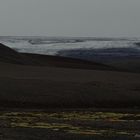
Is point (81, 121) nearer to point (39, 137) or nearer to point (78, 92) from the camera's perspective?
point (39, 137)

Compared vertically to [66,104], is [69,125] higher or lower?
lower

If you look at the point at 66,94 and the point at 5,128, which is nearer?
the point at 5,128

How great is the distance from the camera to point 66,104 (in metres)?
25.9

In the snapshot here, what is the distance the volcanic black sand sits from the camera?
658 inches

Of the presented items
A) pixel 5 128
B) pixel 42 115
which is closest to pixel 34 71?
pixel 42 115

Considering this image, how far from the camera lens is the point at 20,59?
47.4 metres

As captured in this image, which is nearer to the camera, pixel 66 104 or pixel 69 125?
pixel 69 125

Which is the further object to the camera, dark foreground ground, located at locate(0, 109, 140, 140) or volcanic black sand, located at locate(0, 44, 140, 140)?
volcanic black sand, located at locate(0, 44, 140, 140)

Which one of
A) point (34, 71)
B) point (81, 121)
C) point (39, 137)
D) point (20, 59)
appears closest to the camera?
point (39, 137)

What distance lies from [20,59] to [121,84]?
16712 mm

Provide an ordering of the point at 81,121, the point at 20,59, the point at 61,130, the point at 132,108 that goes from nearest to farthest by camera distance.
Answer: the point at 61,130, the point at 81,121, the point at 132,108, the point at 20,59

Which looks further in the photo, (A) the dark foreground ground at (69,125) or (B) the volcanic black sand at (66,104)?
(B) the volcanic black sand at (66,104)

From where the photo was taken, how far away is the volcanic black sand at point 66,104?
658 inches

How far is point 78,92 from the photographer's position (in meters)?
28.3
